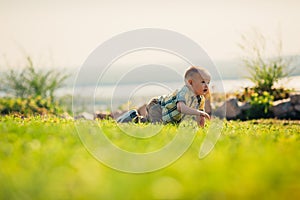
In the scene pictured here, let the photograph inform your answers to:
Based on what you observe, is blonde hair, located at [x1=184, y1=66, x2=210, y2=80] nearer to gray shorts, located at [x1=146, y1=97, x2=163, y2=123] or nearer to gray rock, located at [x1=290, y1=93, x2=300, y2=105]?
gray shorts, located at [x1=146, y1=97, x2=163, y2=123]

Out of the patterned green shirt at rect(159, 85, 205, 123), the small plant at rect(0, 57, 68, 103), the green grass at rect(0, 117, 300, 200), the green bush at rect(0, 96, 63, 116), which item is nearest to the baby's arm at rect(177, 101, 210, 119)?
the patterned green shirt at rect(159, 85, 205, 123)

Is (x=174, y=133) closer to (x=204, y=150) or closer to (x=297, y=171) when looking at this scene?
(x=204, y=150)

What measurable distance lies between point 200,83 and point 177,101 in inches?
16.0

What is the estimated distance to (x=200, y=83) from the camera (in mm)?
5984

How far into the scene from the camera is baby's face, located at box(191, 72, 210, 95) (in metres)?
5.97

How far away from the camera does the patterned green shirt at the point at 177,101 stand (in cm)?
585

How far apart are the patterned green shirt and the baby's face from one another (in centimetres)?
9

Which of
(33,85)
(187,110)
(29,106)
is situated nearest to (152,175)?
(187,110)

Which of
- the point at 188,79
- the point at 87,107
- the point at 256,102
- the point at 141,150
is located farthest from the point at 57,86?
the point at 141,150

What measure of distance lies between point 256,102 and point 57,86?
4929 millimetres

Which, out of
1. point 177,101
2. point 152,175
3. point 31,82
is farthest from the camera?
point 31,82

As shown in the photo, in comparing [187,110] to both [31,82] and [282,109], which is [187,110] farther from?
[31,82]

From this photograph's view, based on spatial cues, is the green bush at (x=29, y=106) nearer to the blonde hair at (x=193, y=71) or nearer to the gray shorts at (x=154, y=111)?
the gray shorts at (x=154, y=111)

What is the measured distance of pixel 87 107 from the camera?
38.5 ft
